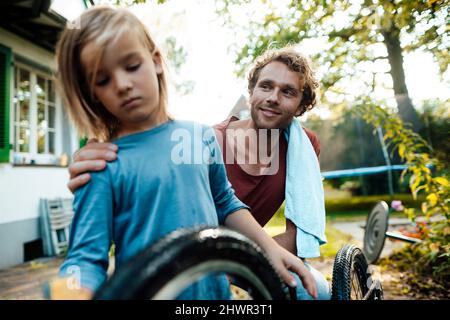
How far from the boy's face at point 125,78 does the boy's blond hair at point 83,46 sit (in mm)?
11

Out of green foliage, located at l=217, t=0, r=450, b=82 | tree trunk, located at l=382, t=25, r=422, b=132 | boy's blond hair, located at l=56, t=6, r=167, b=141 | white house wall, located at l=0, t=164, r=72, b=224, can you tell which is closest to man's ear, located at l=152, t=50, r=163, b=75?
boy's blond hair, located at l=56, t=6, r=167, b=141

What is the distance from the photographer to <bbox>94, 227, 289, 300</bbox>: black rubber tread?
41 centimetres

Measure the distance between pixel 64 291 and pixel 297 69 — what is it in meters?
0.96

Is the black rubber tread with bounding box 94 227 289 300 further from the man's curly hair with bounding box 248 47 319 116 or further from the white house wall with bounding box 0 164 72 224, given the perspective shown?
the white house wall with bounding box 0 164 72 224

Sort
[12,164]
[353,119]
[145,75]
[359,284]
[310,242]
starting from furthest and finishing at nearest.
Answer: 1. [353,119]
2. [12,164]
3. [359,284]
4. [310,242]
5. [145,75]

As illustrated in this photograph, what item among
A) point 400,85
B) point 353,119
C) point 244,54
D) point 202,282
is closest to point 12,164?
point 244,54

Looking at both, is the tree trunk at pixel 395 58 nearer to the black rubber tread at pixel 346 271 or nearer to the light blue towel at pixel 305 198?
the light blue towel at pixel 305 198

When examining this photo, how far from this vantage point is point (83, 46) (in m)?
0.65

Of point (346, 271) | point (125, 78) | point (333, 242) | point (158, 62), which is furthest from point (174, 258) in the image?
point (333, 242)

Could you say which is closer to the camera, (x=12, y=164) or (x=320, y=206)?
(x=320, y=206)

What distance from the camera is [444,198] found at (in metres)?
2.35

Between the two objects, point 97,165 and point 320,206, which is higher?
point 97,165
